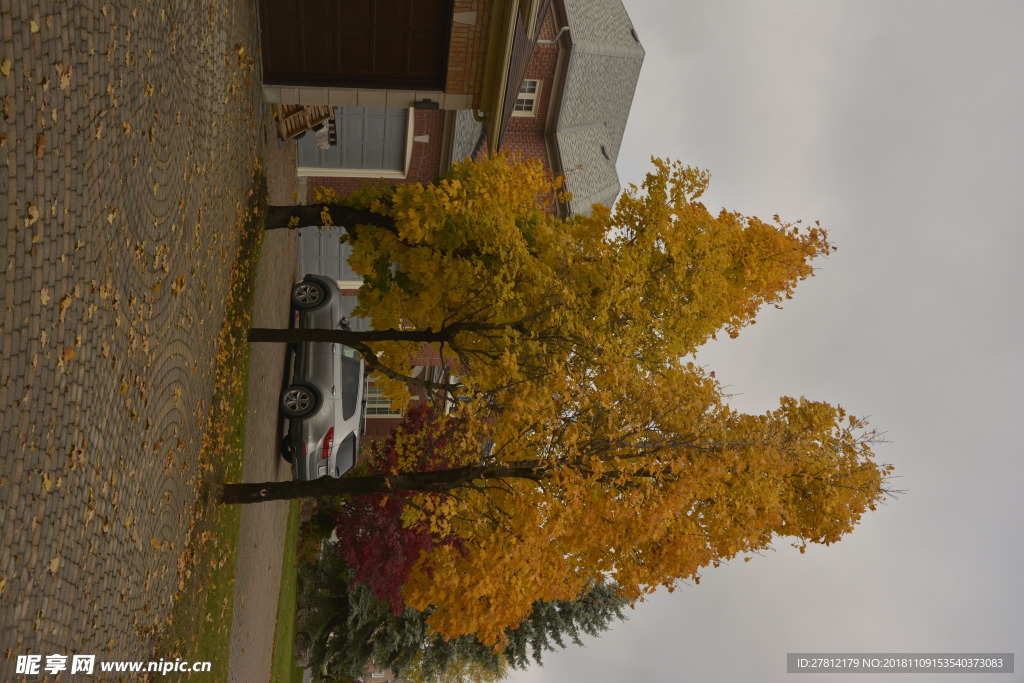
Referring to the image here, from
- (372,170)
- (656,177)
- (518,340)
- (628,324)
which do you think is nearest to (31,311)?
(518,340)

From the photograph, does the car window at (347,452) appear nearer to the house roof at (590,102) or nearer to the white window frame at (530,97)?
the house roof at (590,102)

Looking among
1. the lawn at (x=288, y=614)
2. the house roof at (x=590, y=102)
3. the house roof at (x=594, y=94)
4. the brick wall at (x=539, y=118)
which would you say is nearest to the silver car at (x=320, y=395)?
the lawn at (x=288, y=614)

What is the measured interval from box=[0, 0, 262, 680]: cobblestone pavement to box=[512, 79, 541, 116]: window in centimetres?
1541

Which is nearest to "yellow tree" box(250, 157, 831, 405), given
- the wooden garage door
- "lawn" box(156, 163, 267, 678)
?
"lawn" box(156, 163, 267, 678)

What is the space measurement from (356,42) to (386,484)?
925 centimetres

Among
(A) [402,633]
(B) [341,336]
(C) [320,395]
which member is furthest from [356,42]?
(A) [402,633]

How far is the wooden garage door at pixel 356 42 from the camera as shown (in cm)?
1440

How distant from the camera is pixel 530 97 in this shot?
25.0 m

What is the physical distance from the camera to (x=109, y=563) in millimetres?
7406

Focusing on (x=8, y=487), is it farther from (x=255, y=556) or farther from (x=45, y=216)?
(x=255, y=556)

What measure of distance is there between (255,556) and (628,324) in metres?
9.63

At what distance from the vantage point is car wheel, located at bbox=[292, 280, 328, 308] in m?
18.5

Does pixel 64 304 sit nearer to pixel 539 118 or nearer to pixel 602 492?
pixel 602 492

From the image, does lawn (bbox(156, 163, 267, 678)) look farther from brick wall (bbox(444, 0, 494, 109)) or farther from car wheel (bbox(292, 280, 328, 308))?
brick wall (bbox(444, 0, 494, 109))
